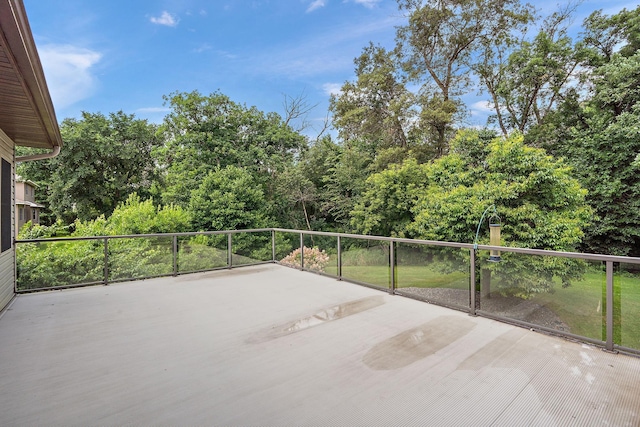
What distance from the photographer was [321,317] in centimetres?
356

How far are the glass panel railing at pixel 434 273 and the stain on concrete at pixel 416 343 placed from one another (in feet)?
1.54

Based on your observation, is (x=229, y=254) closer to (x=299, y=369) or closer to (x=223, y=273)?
(x=223, y=273)

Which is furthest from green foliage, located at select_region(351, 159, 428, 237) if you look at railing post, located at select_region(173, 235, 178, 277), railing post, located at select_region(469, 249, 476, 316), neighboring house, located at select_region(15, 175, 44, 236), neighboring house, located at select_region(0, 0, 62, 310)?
neighboring house, located at select_region(15, 175, 44, 236)

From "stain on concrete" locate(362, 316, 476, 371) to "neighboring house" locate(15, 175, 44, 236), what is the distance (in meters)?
18.1

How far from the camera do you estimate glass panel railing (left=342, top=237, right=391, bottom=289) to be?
4742mm

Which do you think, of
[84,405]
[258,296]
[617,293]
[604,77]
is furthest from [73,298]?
[604,77]

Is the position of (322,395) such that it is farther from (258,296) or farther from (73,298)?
(73,298)

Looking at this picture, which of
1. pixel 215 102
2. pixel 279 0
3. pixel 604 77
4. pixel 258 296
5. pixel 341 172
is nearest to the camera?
pixel 258 296

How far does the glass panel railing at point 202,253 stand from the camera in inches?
240

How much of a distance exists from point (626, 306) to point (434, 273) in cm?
184

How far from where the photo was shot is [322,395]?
204 centimetres

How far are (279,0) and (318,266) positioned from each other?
1083cm

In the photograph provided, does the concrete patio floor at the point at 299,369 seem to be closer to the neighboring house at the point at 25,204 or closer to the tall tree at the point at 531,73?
the tall tree at the point at 531,73

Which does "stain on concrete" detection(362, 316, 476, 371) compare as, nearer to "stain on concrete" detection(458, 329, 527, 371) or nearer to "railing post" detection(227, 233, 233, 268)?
"stain on concrete" detection(458, 329, 527, 371)
